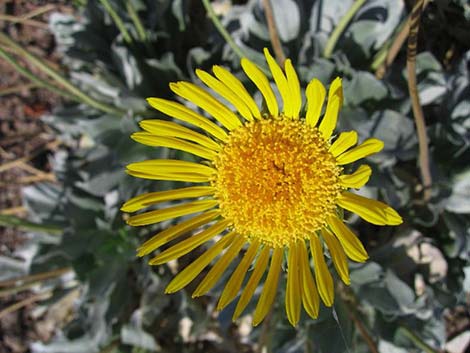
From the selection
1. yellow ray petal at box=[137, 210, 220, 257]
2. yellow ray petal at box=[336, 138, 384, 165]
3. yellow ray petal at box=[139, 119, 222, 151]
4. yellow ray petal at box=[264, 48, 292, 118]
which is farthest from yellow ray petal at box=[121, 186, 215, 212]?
yellow ray petal at box=[336, 138, 384, 165]

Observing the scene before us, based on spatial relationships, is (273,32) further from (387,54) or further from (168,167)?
(168,167)

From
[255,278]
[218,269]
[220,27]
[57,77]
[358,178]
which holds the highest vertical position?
[57,77]

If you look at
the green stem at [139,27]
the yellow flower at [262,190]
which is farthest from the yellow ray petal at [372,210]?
the green stem at [139,27]

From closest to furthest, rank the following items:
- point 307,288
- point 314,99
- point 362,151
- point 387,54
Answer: point 362,151
point 314,99
point 307,288
point 387,54

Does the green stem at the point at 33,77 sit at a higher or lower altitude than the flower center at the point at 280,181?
higher

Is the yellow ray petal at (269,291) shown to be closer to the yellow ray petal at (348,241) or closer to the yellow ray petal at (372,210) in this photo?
the yellow ray petal at (348,241)

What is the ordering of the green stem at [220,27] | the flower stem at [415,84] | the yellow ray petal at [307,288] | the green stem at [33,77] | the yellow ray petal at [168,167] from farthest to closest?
the green stem at [33,77] < the green stem at [220,27] < the yellow ray petal at [168,167] < the flower stem at [415,84] < the yellow ray petal at [307,288]

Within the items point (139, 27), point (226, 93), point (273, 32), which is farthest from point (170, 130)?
point (139, 27)
